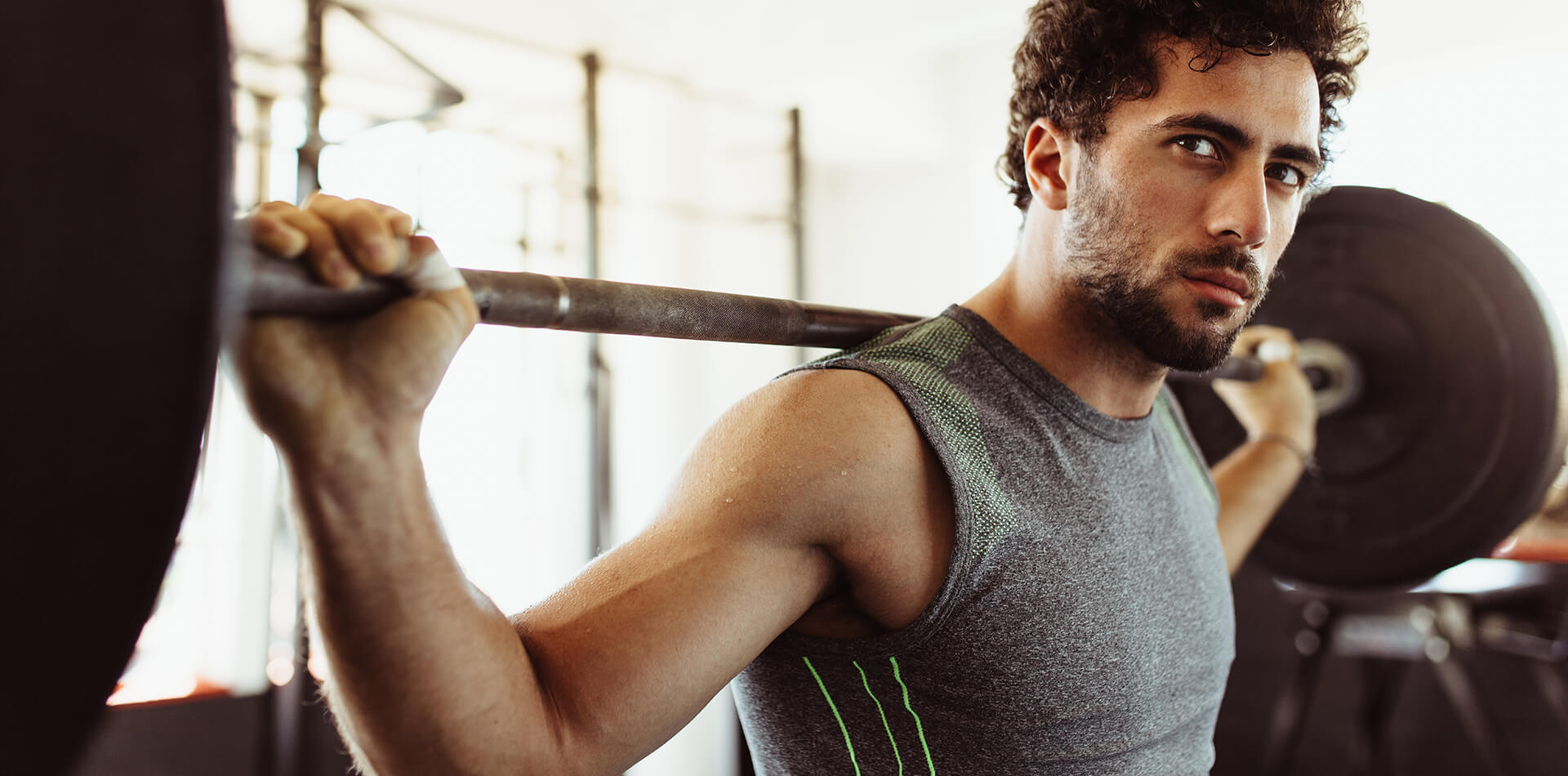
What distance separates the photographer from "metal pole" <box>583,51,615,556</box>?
3588 mm

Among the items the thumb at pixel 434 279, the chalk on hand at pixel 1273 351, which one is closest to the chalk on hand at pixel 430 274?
the thumb at pixel 434 279

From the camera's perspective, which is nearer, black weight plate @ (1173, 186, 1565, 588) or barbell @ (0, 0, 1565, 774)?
barbell @ (0, 0, 1565, 774)

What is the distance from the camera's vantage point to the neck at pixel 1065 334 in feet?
3.61

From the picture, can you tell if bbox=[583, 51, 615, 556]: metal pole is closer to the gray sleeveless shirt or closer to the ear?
the ear

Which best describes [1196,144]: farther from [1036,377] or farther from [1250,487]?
[1250,487]

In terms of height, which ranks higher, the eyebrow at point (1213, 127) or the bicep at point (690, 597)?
the eyebrow at point (1213, 127)

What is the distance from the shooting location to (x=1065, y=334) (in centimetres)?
110

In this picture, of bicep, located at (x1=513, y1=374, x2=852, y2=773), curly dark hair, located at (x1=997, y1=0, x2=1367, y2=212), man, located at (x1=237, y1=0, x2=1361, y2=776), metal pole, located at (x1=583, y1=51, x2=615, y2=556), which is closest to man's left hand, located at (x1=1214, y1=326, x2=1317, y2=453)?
man, located at (x1=237, y1=0, x2=1361, y2=776)

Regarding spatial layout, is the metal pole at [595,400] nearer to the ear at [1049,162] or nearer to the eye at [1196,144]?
the ear at [1049,162]

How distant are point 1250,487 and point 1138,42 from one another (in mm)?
750

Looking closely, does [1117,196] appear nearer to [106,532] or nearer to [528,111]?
[106,532]

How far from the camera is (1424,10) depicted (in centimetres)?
399

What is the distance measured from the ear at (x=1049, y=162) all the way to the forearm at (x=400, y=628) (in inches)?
31.2

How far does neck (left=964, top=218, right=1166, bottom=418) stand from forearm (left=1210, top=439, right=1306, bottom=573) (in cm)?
44
